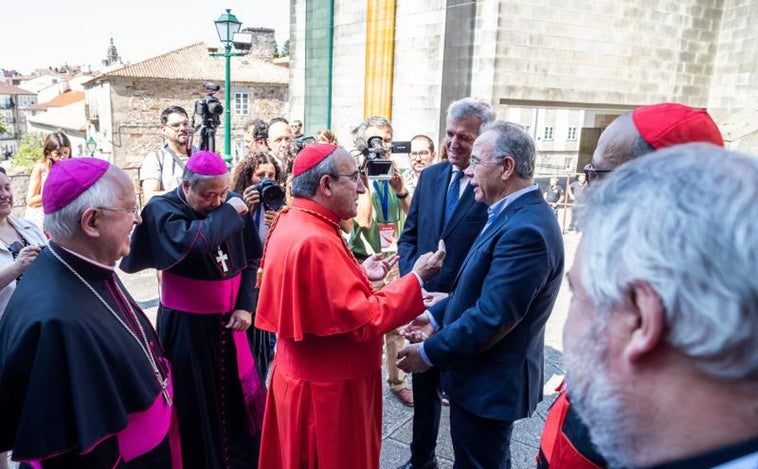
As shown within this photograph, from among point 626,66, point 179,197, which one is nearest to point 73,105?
point 626,66

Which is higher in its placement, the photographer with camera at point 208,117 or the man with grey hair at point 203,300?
the photographer with camera at point 208,117

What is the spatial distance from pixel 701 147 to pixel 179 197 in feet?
8.39

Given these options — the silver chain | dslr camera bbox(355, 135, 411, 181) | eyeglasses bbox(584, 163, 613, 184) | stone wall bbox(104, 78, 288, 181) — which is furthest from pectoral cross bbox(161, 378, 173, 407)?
stone wall bbox(104, 78, 288, 181)

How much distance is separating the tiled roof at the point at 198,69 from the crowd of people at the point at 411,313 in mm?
31575

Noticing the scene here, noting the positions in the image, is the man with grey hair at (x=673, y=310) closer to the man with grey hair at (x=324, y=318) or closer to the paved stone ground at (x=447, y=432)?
the man with grey hair at (x=324, y=318)

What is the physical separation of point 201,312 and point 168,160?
182 cm

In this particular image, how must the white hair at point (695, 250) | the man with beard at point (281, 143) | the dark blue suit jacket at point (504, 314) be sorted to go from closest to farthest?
the white hair at point (695, 250)
the dark blue suit jacket at point (504, 314)
the man with beard at point (281, 143)

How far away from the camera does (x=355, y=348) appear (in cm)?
234

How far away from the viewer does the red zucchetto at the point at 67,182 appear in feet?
5.97

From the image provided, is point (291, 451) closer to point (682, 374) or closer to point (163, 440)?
point (163, 440)

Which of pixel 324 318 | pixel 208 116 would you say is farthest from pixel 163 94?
pixel 324 318

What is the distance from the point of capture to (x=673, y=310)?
73 cm

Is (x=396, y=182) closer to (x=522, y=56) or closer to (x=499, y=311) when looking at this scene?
(x=499, y=311)

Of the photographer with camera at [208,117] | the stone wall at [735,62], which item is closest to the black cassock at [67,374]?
the photographer with camera at [208,117]
